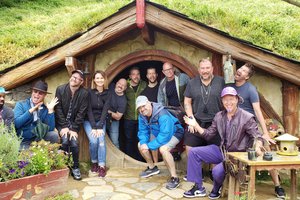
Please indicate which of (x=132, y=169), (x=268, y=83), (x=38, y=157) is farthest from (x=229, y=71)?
(x=38, y=157)

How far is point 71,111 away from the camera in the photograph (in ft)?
19.9

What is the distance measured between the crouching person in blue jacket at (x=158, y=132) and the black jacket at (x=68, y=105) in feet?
3.57

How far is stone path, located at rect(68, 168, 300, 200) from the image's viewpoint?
5.07 meters

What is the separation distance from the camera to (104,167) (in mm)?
6160

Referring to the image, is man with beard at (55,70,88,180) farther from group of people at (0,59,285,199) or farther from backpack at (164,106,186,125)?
backpack at (164,106,186,125)

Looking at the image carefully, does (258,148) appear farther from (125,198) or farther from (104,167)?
(104,167)

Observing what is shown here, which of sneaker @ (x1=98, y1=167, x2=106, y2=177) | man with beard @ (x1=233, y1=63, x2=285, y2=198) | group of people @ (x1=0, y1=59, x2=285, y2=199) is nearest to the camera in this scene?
group of people @ (x1=0, y1=59, x2=285, y2=199)

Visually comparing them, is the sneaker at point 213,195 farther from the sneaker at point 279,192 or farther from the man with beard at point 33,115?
the man with beard at point 33,115

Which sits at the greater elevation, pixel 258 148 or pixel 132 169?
pixel 258 148

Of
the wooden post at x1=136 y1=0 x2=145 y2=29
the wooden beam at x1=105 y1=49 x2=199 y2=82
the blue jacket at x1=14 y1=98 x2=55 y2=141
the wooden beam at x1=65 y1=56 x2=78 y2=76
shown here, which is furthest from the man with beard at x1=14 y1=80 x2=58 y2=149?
the wooden post at x1=136 y1=0 x2=145 y2=29

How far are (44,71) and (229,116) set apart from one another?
369 centimetres

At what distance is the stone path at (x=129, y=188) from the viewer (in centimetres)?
507

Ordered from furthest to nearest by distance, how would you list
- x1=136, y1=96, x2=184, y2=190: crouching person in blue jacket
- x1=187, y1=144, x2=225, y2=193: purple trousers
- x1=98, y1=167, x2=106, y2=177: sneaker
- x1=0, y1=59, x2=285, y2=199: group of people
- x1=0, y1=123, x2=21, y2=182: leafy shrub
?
x1=98, y1=167, x2=106, y2=177: sneaker < x1=136, y1=96, x2=184, y2=190: crouching person in blue jacket < x1=187, y1=144, x2=225, y2=193: purple trousers < x1=0, y1=59, x2=285, y2=199: group of people < x1=0, y1=123, x2=21, y2=182: leafy shrub

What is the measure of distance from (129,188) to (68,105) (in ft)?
6.12
